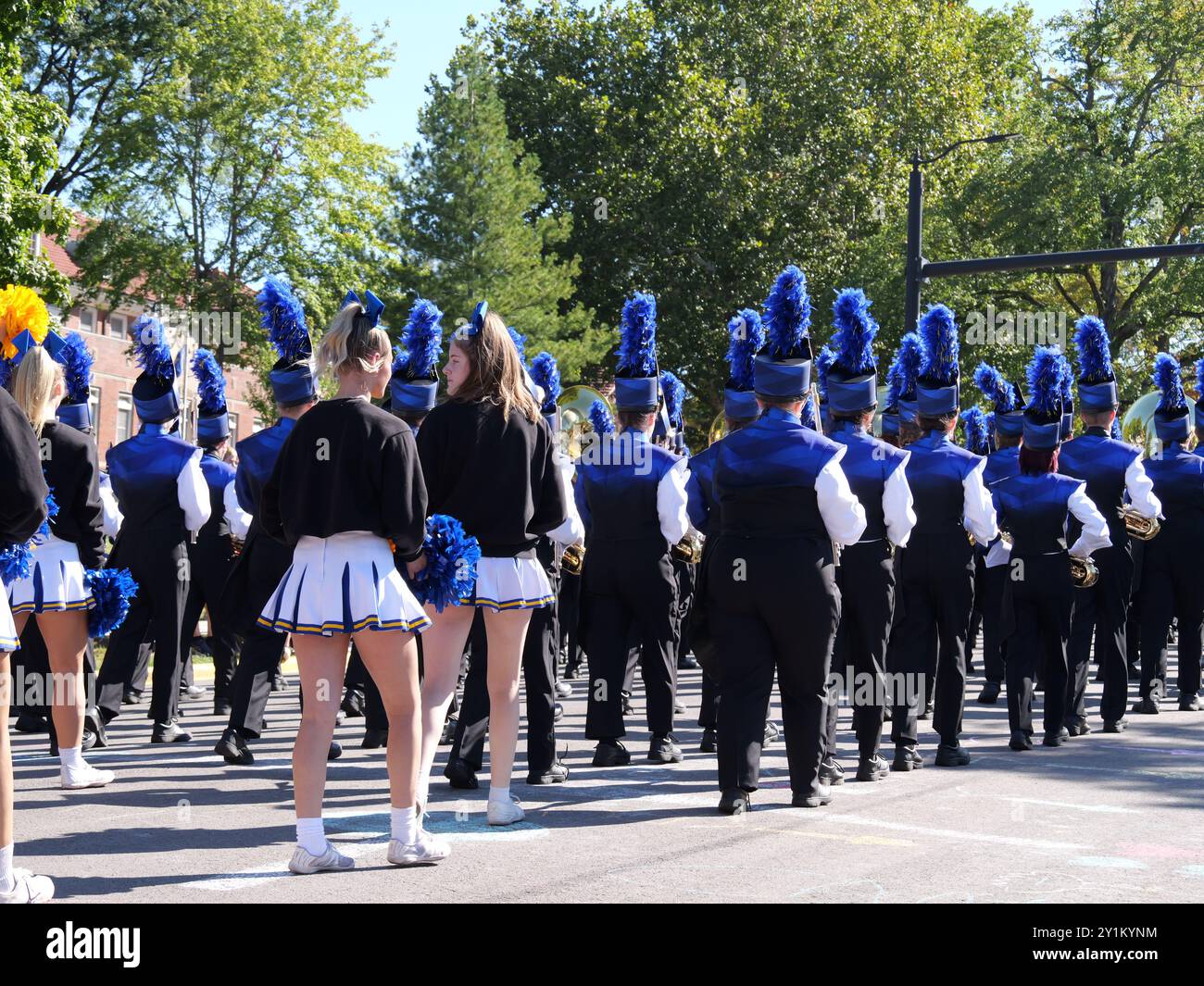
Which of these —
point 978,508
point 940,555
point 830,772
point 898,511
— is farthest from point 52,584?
point 978,508

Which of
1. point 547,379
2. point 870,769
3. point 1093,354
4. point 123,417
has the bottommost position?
point 870,769

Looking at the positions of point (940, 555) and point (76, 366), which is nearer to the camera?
point (76, 366)

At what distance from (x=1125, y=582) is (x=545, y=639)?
5315 mm

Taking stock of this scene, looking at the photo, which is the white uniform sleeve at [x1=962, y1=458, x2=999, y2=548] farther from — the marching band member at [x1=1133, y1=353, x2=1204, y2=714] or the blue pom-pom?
the blue pom-pom

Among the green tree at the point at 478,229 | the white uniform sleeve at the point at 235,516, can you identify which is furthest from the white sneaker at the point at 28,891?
the green tree at the point at 478,229

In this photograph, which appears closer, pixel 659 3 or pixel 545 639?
pixel 545 639

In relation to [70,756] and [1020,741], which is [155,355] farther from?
[1020,741]

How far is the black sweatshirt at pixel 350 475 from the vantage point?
582 centimetres

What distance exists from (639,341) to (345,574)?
3.97m

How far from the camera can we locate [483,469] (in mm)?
6832

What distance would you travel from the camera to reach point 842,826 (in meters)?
7.10
